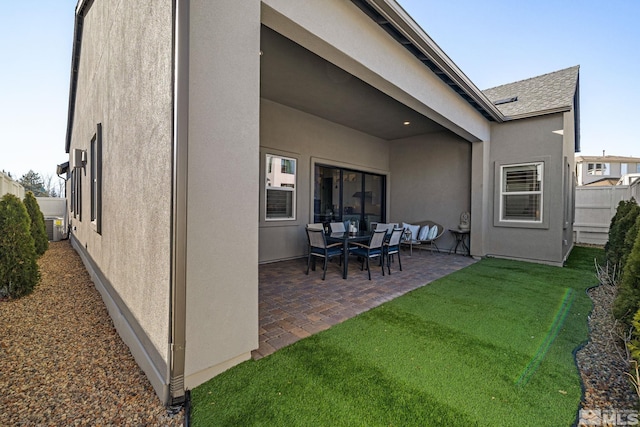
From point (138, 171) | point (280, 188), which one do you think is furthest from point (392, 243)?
point (138, 171)

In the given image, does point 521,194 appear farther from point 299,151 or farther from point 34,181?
point 34,181

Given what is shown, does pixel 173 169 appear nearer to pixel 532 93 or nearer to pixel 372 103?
pixel 372 103

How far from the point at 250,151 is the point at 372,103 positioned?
4.64m

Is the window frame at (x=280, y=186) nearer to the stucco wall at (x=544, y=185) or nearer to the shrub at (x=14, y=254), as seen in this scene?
the shrub at (x=14, y=254)

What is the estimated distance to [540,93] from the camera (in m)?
7.06

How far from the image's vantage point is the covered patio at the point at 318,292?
2.84 meters

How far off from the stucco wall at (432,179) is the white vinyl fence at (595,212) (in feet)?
19.6

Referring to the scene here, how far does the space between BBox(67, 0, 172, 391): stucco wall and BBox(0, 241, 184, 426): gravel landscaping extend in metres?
0.17

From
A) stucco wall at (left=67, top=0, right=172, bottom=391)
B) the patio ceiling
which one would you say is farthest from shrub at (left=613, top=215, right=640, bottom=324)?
the patio ceiling

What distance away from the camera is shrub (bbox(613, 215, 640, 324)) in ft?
7.02

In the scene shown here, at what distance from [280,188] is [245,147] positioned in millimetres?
4227

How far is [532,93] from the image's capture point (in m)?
7.29

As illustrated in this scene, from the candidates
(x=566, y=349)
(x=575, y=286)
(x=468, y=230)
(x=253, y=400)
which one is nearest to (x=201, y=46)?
(x=253, y=400)

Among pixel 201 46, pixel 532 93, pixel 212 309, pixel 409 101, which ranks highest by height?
pixel 532 93
